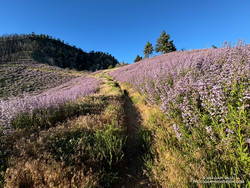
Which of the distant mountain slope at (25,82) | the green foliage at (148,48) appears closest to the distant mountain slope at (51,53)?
the green foliage at (148,48)

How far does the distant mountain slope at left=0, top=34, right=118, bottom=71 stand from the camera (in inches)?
2318

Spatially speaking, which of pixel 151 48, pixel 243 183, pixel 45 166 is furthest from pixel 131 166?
pixel 151 48

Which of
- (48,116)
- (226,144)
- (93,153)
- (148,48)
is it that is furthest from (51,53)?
(226,144)

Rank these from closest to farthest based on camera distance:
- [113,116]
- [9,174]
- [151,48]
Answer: [9,174]
[113,116]
[151,48]

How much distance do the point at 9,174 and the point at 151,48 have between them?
172 feet

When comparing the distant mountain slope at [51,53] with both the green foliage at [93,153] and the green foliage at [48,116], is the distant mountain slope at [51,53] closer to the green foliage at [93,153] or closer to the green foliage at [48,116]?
the green foliage at [48,116]

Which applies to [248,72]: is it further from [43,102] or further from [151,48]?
[151,48]

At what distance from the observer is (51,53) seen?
269 feet

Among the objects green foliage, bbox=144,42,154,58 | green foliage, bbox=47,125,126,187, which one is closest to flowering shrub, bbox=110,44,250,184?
green foliage, bbox=47,125,126,187

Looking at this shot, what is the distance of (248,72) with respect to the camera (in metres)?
2.43

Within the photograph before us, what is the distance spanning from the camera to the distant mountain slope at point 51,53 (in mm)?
58875

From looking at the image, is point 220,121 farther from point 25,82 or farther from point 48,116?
point 25,82

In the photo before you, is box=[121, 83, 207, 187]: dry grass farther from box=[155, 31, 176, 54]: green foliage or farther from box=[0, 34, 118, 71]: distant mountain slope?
box=[0, 34, 118, 71]: distant mountain slope

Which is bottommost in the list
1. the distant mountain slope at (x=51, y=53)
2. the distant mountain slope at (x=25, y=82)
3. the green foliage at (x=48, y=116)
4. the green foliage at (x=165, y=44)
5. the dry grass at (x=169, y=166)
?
the dry grass at (x=169, y=166)
